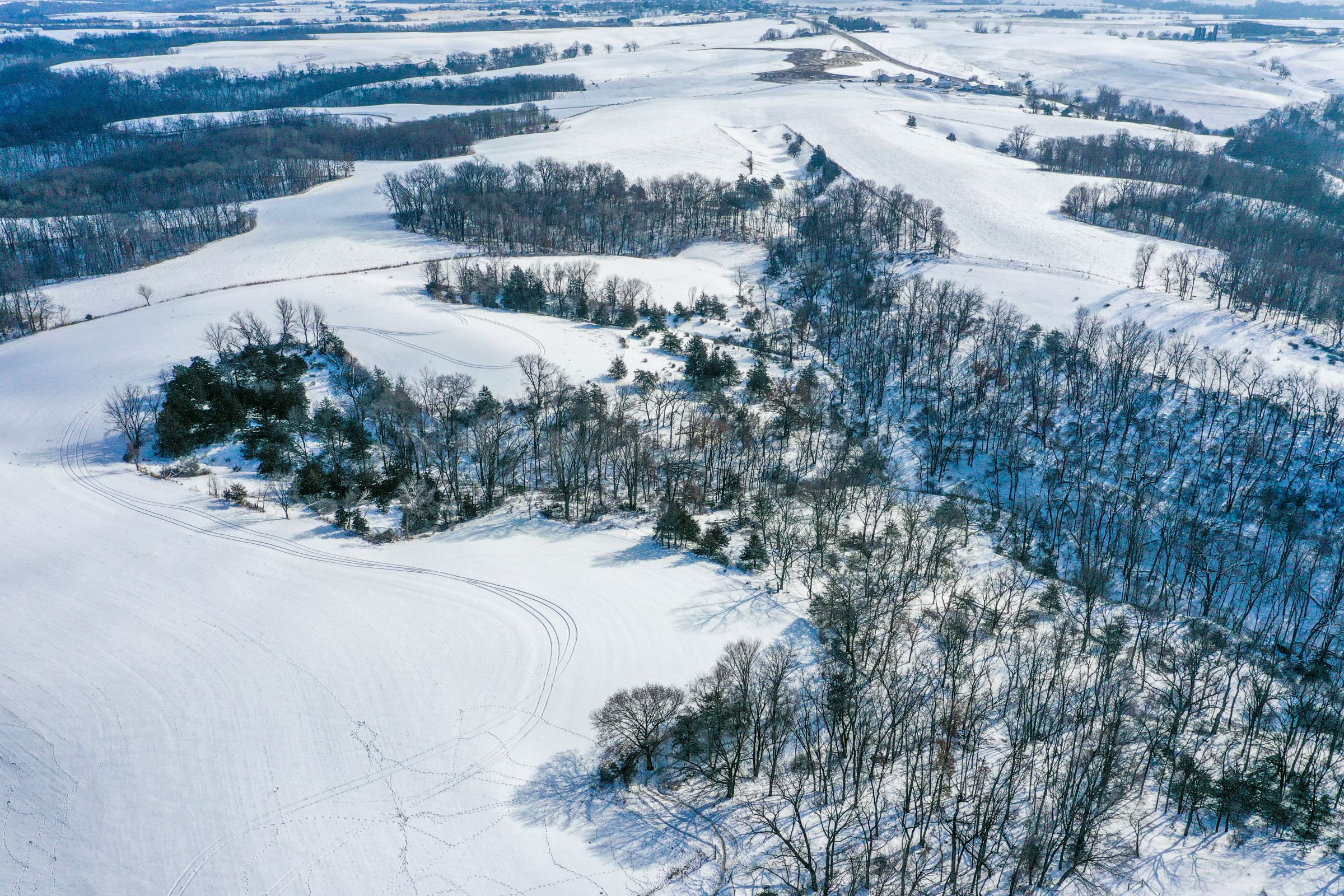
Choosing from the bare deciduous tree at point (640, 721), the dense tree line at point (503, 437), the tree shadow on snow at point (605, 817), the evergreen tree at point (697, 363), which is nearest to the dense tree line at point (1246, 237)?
the dense tree line at point (503, 437)

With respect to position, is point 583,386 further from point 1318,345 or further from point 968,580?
point 1318,345

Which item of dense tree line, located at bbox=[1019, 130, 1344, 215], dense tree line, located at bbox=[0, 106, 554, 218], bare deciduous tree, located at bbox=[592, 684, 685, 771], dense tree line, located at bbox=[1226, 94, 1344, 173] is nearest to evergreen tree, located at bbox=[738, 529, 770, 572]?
bare deciduous tree, located at bbox=[592, 684, 685, 771]

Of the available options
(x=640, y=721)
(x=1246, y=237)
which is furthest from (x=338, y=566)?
(x=1246, y=237)

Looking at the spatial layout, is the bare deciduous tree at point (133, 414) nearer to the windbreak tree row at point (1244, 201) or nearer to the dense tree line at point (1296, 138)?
the windbreak tree row at point (1244, 201)

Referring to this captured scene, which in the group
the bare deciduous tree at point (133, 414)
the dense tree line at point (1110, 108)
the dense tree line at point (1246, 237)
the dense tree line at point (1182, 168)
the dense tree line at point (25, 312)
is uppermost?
the dense tree line at point (1110, 108)

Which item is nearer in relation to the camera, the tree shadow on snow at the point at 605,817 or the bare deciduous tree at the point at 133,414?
the tree shadow on snow at the point at 605,817

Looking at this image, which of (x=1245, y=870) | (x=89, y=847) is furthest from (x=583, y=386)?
(x=1245, y=870)

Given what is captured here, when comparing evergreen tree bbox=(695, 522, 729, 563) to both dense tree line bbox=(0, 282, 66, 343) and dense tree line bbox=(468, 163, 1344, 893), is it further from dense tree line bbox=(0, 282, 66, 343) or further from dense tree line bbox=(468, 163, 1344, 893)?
dense tree line bbox=(0, 282, 66, 343)

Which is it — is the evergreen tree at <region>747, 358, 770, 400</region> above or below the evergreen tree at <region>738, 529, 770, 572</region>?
above

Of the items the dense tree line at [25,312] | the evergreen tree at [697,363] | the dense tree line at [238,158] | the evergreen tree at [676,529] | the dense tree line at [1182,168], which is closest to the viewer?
the evergreen tree at [676,529]
